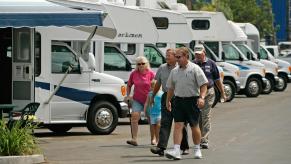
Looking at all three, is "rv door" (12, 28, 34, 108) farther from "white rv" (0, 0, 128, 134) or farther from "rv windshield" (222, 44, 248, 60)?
"rv windshield" (222, 44, 248, 60)

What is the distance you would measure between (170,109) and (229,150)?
5.03ft

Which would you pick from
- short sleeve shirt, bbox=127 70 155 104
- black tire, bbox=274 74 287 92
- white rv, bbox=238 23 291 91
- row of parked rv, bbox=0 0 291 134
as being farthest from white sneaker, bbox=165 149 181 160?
black tire, bbox=274 74 287 92

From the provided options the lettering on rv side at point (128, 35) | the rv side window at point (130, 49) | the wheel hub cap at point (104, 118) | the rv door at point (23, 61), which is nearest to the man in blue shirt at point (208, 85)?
the rv door at point (23, 61)

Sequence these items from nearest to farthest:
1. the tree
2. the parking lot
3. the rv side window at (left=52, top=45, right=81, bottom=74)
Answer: the parking lot, the rv side window at (left=52, top=45, right=81, bottom=74), the tree

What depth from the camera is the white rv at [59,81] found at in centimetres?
1636

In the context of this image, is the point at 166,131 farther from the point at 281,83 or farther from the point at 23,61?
the point at 281,83

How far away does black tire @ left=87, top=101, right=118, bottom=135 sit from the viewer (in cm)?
1759

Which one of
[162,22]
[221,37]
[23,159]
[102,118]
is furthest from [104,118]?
[221,37]

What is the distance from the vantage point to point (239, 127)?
19.4 meters

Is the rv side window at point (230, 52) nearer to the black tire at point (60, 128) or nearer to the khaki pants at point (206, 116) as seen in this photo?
the black tire at point (60, 128)

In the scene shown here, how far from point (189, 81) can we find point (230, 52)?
1644 centimetres

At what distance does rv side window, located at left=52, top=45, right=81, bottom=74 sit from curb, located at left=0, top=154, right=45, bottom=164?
434 cm

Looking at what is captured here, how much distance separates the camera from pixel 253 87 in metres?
31.2

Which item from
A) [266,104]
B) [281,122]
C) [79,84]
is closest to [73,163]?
[79,84]
